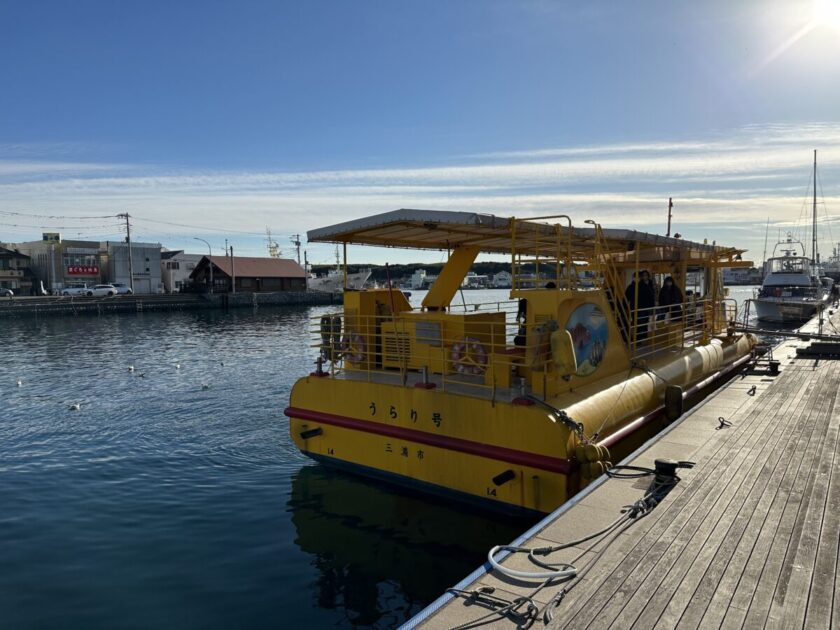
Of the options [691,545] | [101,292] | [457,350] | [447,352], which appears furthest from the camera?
[101,292]

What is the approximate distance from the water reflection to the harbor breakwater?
199 feet

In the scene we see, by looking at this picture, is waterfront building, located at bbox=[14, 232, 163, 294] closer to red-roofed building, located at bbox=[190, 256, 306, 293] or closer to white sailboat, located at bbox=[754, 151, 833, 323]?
red-roofed building, located at bbox=[190, 256, 306, 293]

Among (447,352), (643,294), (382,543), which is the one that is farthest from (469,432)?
(643,294)

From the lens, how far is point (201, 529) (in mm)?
8727

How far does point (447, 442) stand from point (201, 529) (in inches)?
158

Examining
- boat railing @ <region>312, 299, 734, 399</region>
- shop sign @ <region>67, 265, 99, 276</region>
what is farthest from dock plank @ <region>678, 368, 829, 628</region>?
shop sign @ <region>67, 265, 99, 276</region>

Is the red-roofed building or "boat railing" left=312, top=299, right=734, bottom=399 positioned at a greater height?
the red-roofed building

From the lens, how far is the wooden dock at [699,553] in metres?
4.07

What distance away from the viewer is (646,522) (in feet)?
18.4

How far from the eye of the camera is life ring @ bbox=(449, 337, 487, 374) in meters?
8.98

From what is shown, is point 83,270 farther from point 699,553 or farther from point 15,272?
point 699,553

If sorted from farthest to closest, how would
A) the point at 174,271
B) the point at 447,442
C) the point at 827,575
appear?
the point at 174,271
the point at 447,442
the point at 827,575

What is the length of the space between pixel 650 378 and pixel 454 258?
4.30 m

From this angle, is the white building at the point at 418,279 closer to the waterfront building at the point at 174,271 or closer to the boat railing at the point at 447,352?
the waterfront building at the point at 174,271
